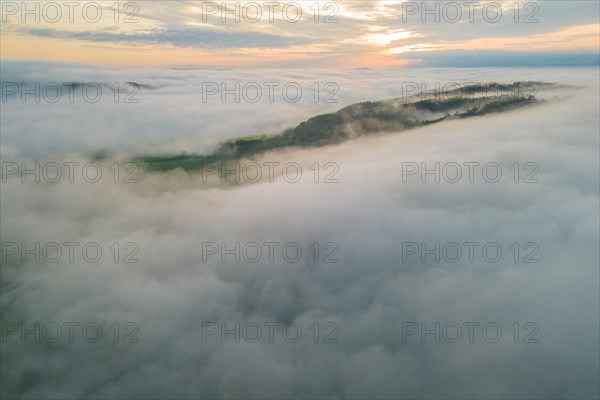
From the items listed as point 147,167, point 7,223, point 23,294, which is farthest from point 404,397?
point 147,167

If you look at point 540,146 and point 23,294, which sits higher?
point 540,146

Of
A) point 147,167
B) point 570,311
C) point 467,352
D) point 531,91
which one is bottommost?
point 467,352

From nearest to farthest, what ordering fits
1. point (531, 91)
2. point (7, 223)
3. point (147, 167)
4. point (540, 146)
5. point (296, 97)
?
point (540, 146)
point (7, 223)
point (147, 167)
point (531, 91)
point (296, 97)

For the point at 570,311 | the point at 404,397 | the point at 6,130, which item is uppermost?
the point at 6,130

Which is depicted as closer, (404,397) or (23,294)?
(404,397)

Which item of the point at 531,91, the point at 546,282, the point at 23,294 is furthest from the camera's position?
the point at 531,91

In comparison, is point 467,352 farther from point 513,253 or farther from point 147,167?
point 147,167

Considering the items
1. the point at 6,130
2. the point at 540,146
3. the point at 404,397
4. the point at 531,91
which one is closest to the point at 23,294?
the point at 404,397

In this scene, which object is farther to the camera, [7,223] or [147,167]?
[147,167]

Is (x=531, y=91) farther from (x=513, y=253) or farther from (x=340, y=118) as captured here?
(x=513, y=253)
